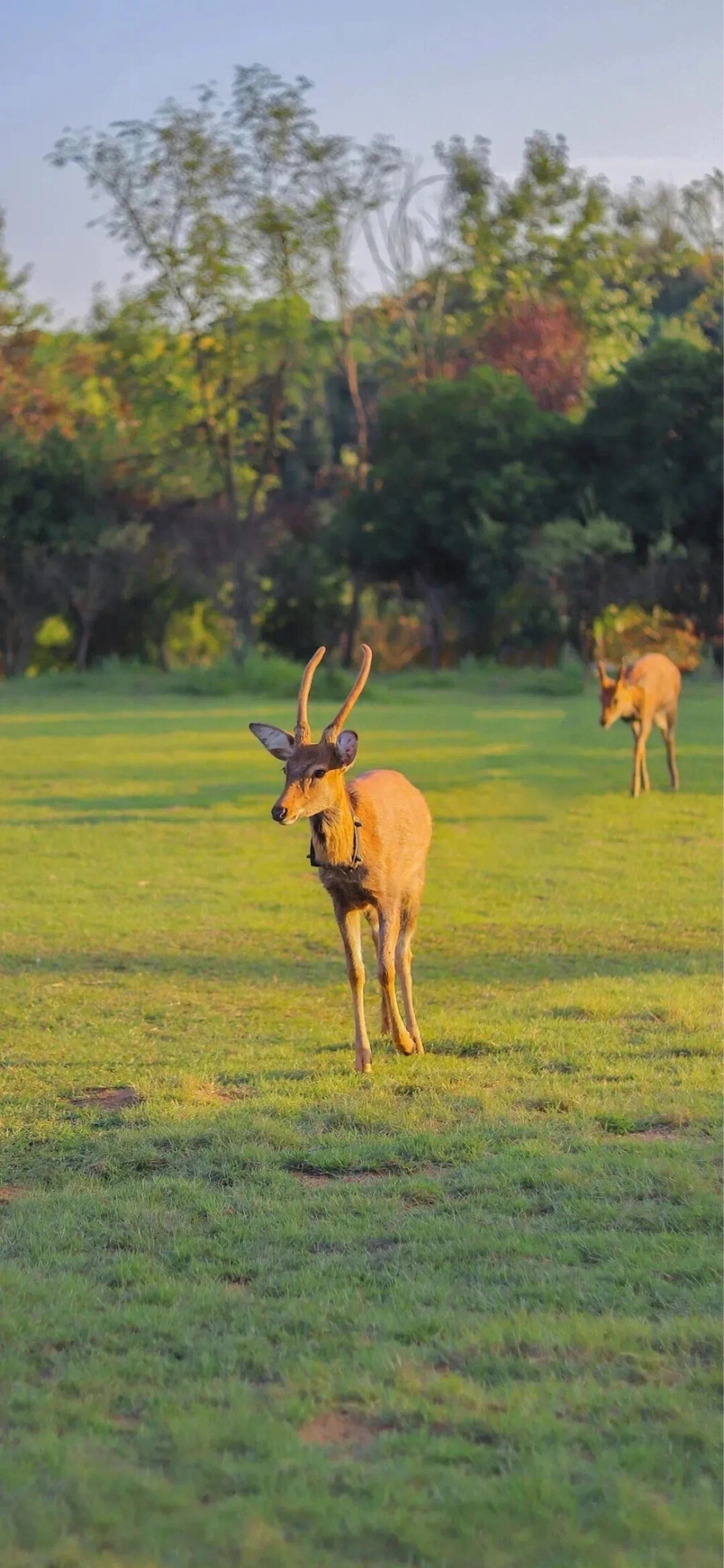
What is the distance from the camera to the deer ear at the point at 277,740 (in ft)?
24.2

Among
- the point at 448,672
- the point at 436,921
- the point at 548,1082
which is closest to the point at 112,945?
the point at 436,921

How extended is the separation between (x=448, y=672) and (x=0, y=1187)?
A: 112 feet

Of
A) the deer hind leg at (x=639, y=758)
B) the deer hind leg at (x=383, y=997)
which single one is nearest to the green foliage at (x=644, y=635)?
the deer hind leg at (x=639, y=758)

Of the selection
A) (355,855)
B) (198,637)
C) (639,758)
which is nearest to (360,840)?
(355,855)

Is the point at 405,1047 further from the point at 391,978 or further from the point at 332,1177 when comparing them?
the point at 332,1177

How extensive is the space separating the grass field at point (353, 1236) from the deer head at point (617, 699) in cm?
613

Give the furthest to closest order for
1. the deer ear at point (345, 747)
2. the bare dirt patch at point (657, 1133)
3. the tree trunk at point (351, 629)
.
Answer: the tree trunk at point (351, 629)
the deer ear at point (345, 747)
the bare dirt patch at point (657, 1133)

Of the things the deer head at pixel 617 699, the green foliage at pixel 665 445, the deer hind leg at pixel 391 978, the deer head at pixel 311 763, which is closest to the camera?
the deer head at pixel 311 763

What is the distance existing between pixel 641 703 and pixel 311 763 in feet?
41.5

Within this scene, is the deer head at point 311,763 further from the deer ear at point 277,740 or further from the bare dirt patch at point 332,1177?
the bare dirt patch at point 332,1177

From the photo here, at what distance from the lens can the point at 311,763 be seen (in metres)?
7.32

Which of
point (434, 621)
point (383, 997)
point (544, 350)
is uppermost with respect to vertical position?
point (544, 350)

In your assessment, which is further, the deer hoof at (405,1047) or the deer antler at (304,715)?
the deer hoof at (405,1047)

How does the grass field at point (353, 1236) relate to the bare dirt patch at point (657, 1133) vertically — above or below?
above
